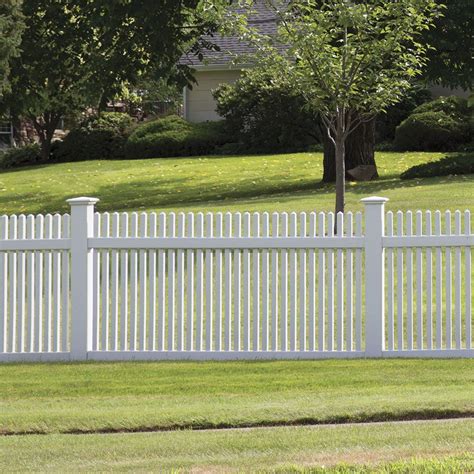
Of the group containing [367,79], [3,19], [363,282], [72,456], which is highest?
[3,19]

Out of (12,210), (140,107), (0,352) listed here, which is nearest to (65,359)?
(0,352)

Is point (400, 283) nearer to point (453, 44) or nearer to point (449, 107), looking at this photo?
point (453, 44)

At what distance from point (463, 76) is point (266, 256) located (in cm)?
1624

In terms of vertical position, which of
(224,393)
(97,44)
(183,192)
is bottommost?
(224,393)

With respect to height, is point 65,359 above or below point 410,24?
below

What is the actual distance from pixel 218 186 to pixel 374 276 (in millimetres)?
17159

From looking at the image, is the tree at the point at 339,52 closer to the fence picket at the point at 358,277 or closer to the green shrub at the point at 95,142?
the fence picket at the point at 358,277

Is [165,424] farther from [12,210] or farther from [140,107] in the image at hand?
[140,107]

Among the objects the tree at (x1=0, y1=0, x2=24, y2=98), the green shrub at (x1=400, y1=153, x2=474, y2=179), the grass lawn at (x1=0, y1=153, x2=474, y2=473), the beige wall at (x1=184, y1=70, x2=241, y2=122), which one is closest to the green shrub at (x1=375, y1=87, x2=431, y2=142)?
the beige wall at (x1=184, y1=70, x2=241, y2=122)

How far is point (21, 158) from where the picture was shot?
38.6m

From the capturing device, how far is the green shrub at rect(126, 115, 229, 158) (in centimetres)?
3669

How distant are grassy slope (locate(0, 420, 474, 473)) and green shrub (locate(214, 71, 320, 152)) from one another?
2642 cm

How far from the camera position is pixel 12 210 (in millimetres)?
26078

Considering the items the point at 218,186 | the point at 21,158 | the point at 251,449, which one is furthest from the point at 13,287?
the point at 21,158
